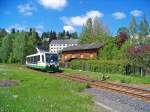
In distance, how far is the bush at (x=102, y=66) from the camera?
133ft

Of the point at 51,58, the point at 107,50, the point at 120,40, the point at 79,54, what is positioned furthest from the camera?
the point at 79,54

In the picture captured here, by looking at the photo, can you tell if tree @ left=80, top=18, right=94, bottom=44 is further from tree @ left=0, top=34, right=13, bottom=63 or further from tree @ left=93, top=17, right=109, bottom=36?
tree @ left=0, top=34, right=13, bottom=63

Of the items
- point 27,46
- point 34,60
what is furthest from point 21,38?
point 34,60

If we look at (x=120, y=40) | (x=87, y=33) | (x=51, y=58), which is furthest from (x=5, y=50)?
(x=51, y=58)

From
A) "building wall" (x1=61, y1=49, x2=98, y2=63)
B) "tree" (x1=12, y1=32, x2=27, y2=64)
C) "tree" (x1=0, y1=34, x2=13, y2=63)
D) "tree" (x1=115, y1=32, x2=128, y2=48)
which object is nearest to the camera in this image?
"tree" (x1=115, y1=32, x2=128, y2=48)

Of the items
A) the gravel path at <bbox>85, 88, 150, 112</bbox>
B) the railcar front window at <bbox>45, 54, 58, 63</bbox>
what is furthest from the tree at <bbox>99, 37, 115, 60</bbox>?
the gravel path at <bbox>85, 88, 150, 112</bbox>

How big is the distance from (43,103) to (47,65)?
29165 mm

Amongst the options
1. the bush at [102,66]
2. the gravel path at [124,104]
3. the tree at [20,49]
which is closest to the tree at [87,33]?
the tree at [20,49]

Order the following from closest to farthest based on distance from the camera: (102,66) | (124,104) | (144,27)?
(124,104) → (102,66) → (144,27)

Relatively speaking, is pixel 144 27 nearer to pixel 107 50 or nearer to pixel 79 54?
pixel 79 54

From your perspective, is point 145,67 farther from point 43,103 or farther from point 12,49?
point 12,49

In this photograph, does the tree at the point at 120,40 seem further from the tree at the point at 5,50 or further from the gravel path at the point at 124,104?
the tree at the point at 5,50

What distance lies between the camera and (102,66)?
44375 millimetres

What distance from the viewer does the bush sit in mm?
40406
